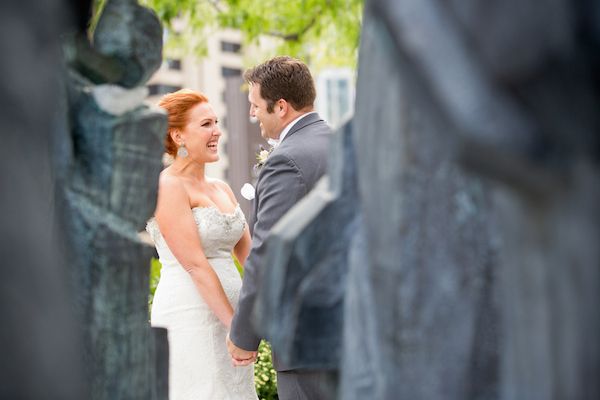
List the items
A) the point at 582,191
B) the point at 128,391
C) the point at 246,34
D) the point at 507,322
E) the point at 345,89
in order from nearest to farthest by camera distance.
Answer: the point at 582,191 < the point at 507,322 < the point at 128,391 < the point at 246,34 < the point at 345,89

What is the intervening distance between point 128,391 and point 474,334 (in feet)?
3.35

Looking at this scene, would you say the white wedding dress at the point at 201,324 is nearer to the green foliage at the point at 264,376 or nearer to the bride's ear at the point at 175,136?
the bride's ear at the point at 175,136

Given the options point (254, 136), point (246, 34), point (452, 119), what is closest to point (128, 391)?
point (452, 119)

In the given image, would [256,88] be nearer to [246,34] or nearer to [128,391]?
[128,391]

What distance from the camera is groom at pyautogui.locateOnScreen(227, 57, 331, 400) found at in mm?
5547

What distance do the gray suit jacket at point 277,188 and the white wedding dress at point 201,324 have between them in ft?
2.12

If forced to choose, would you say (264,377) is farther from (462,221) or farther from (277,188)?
(462,221)

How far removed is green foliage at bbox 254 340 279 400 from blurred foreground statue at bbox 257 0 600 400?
457cm

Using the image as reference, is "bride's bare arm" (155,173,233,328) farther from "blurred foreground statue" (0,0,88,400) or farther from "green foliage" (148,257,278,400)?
"blurred foreground statue" (0,0,88,400)

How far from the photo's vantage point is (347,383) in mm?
2670

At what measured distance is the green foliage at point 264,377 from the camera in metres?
7.34

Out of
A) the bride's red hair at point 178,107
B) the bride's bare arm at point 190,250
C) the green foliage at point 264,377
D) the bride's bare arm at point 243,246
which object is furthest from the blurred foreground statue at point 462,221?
the green foliage at point 264,377

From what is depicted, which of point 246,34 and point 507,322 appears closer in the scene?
point 507,322

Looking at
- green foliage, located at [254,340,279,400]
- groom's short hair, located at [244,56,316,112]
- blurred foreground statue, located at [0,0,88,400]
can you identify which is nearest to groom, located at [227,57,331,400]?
groom's short hair, located at [244,56,316,112]
